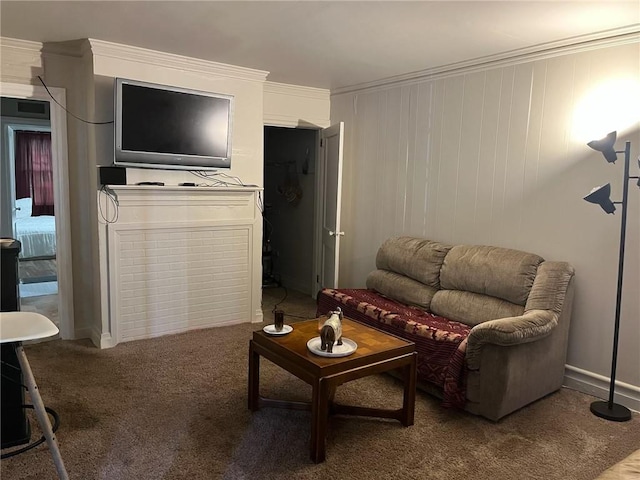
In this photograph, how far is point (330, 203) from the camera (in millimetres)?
4879

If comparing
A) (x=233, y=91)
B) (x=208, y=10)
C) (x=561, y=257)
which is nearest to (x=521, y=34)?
(x=561, y=257)

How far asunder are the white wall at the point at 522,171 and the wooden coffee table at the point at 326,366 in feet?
4.61

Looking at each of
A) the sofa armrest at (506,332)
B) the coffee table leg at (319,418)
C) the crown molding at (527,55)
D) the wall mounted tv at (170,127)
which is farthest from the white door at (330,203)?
the coffee table leg at (319,418)

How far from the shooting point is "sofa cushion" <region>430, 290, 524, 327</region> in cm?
324

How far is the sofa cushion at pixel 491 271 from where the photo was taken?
127 inches

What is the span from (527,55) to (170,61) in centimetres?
265

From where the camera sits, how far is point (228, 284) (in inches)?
173

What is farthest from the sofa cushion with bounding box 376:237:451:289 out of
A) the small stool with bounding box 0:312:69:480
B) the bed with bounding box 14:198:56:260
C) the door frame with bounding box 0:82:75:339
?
the bed with bounding box 14:198:56:260

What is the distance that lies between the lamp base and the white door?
229 cm

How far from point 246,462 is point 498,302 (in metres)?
1.93

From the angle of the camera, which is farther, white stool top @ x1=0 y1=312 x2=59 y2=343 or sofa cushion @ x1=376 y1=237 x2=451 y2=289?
sofa cushion @ x1=376 y1=237 x2=451 y2=289

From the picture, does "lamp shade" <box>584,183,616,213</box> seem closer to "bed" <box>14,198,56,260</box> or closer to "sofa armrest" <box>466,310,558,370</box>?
"sofa armrest" <box>466,310,558,370</box>

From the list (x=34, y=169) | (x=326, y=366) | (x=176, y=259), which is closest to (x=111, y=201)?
(x=176, y=259)

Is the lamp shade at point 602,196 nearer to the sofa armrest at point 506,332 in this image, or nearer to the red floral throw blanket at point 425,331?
the sofa armrest at point 506,332
